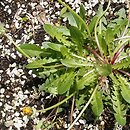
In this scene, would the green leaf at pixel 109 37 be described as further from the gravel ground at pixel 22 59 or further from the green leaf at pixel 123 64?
the gravel ground at pixel 22 59

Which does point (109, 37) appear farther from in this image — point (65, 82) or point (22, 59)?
point (22, 59)

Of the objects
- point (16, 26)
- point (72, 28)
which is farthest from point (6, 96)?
point (72, 28)

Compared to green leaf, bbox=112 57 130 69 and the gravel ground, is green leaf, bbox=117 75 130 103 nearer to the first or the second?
green leaf, bbox=112 57 130 69

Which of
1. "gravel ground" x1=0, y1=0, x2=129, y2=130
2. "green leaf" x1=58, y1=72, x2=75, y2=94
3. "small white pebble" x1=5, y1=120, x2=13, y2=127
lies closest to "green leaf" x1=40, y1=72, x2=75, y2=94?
"green leaf" x1=58, y1=72, x2=75, y2=94

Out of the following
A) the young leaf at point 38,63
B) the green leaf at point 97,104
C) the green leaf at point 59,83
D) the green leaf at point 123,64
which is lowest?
the green leaf at point 97,104

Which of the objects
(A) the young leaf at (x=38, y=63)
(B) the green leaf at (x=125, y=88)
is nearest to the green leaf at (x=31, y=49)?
(A) the young leaf at (x=38, y=63)

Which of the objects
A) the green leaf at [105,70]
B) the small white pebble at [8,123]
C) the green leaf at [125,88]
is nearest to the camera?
the green leaf at [105,70]
